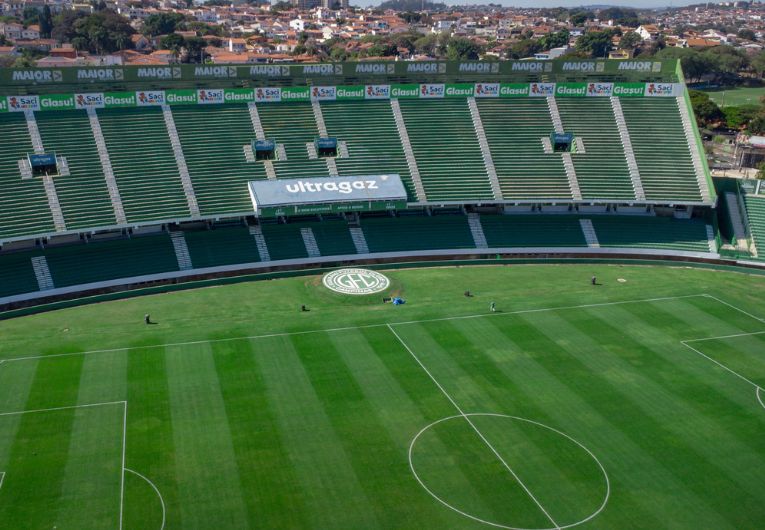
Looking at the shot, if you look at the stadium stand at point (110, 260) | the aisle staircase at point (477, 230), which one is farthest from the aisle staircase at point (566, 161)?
the stadium stand at point (110, 260)

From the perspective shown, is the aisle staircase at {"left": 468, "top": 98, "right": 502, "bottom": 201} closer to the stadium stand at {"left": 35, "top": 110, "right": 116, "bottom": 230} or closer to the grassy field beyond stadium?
the grassy field beyond stadium

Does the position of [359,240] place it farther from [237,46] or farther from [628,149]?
[237,46]

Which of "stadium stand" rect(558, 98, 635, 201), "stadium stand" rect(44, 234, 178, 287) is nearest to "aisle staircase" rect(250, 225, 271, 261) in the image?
"stadium stand" rect(44, 234, 178, 287)

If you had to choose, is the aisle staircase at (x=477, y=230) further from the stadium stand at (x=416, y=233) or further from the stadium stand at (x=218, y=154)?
the stadium stand at (x=218, y=154)

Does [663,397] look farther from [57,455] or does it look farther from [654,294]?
[57,455]

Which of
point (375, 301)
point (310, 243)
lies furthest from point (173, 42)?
point (375, 301)

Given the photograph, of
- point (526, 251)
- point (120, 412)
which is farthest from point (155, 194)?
point (526, 251)
